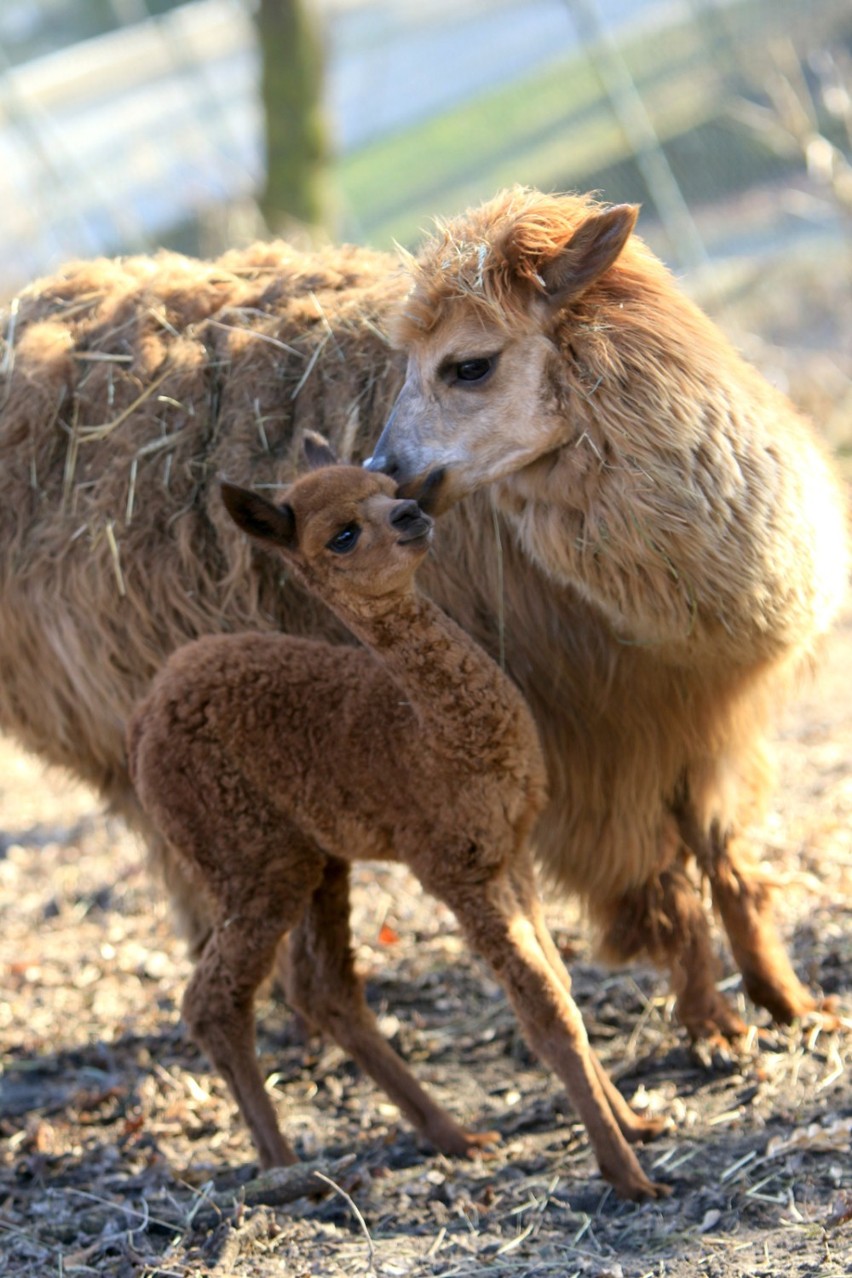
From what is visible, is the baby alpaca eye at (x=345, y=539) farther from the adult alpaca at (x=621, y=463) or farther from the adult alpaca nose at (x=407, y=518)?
the adult alpaca at (x=621, y=463)

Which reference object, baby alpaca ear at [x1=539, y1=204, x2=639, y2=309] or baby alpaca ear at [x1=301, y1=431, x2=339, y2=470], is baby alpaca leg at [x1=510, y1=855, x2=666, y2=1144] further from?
baby alpaca ear at [x1=539, y1=204, x2=639, y2=309]

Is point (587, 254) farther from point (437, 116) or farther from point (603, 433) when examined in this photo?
point (437, 116)

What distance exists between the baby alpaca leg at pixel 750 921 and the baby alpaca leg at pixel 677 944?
0.09 m

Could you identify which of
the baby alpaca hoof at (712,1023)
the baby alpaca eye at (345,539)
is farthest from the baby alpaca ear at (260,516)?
the baby alpaca hoof at (712,1023)

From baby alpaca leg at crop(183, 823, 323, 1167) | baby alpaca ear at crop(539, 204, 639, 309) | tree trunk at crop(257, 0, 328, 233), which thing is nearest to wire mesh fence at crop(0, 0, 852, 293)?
tree trunk at crop(257, 0, 328, 233)

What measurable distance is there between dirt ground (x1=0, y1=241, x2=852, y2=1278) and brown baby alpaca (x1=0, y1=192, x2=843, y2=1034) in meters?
0.46

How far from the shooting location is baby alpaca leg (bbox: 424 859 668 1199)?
341 cm

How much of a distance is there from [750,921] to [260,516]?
6.53 ft

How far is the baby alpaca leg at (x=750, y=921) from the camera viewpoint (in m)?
4.20

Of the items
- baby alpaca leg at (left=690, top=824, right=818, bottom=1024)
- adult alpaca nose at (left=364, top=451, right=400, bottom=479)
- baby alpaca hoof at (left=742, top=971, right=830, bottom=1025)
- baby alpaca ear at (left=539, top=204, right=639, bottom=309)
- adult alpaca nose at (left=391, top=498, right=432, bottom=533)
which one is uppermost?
baby alpaca ear at (left=539, top=204, right=639, bottom=309)

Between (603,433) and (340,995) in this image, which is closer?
(603,433)

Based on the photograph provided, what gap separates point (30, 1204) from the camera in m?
3.88

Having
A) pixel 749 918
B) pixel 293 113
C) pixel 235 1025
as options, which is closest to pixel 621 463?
pixel 749 918

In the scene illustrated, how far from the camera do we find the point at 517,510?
3.72 metres
